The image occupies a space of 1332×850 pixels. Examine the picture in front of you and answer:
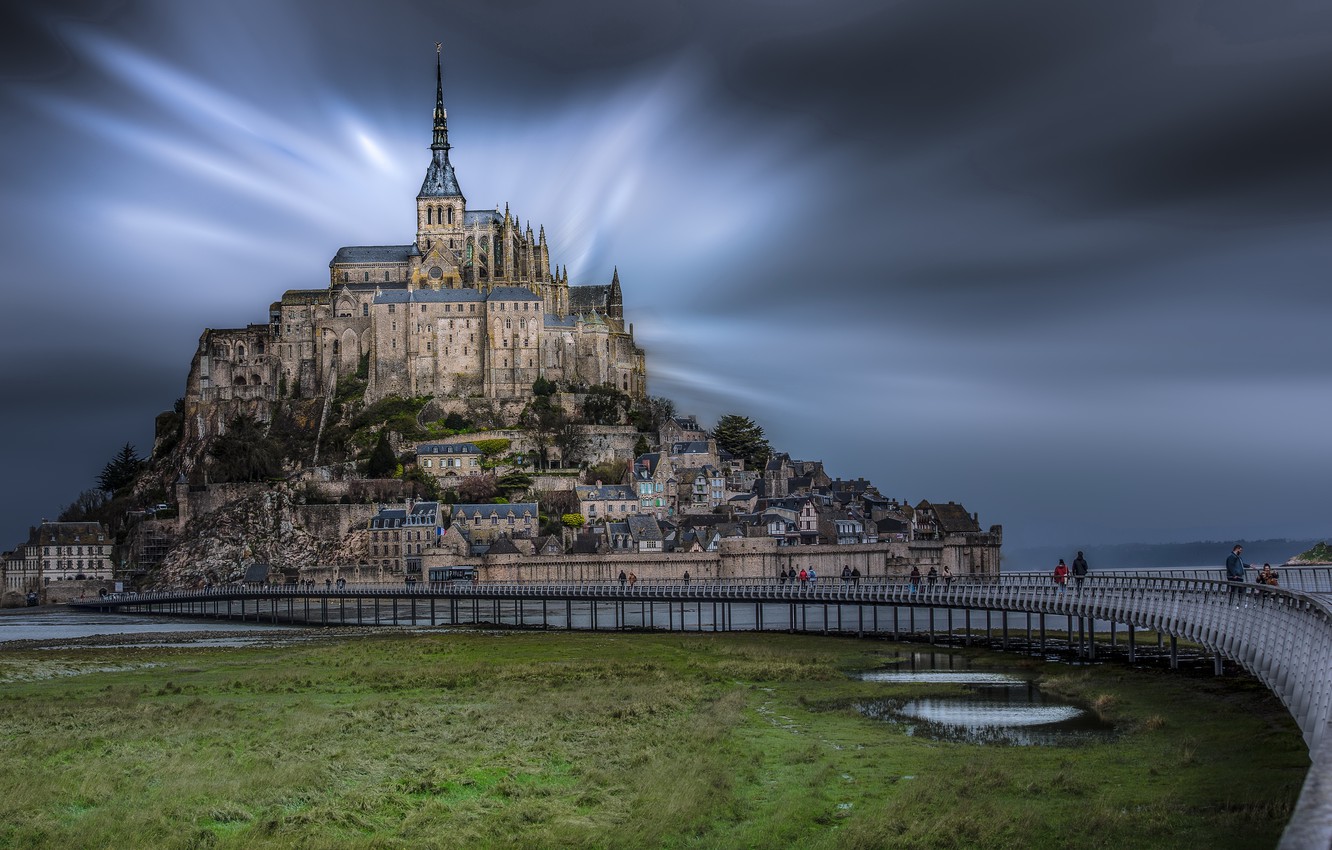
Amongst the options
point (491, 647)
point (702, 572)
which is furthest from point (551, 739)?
point (702, 572)

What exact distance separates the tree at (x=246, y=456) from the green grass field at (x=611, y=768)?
9174 centimetres

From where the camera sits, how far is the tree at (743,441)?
501 feet

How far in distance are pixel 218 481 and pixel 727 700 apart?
105945mm

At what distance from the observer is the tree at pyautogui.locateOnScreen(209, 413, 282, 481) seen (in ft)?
441

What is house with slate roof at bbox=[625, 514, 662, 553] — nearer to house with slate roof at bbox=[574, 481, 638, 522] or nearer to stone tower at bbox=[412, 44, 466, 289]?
house with slate roof at bbox=[574, 481, 638, 522]

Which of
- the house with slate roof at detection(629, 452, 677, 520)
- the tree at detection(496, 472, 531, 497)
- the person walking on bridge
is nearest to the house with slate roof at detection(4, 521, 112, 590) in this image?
the tree at detection(496, 472, 531, 497)

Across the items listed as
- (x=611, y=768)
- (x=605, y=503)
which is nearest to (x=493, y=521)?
(x=605, y=503)

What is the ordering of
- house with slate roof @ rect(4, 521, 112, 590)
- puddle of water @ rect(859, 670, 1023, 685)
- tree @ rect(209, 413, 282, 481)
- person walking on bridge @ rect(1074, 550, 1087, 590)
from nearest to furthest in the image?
puddle of water @ rect(859, 670, 1023, 685), person walking on bridge @ rect(1074, 550, 1087, 590), house with slate roof @ rect(4, 521, 112, 590), tree @ rect(209, 413, 282, 481)

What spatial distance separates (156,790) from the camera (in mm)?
25781

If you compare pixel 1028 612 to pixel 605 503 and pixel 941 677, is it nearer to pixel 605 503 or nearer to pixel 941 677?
pixel 941 677

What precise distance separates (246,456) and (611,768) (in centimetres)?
11445

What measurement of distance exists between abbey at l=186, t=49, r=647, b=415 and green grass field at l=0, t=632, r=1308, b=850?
95.3 metres

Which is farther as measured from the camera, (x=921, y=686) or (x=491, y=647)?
(x=491, y=647)

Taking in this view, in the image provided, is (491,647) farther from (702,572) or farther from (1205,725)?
(702,572)
